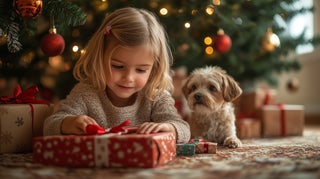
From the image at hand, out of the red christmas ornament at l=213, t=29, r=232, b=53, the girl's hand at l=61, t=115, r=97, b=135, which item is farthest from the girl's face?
the red christmas ornament at l=213, t=29, r=232, b=53

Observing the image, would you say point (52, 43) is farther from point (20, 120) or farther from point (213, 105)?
point (213, 105)

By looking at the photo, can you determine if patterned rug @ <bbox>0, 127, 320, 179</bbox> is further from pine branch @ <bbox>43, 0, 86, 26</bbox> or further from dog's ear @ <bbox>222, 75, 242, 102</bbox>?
pine branch @ <bbox>43, 0, 86, 26</bbox>

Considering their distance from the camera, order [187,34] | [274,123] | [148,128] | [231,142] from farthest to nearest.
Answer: [274,123], [187,34], [231,142], [148,128]

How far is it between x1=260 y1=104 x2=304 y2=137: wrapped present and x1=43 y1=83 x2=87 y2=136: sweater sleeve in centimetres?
143

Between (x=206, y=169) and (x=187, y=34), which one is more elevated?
(x=187, y=34)

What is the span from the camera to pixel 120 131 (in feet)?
4.54

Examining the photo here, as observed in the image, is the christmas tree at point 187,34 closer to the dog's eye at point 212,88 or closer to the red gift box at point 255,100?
the red gift box at point 255,100

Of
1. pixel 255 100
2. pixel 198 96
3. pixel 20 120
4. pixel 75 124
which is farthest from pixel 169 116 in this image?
pixel 255 100

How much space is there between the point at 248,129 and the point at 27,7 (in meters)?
1.64

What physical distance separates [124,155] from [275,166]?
1.71 ft

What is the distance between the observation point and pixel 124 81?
1601mm

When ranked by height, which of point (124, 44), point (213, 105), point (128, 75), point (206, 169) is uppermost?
point (124, 44)

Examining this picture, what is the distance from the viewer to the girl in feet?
5.19

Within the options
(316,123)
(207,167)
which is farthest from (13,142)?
(316,123)
